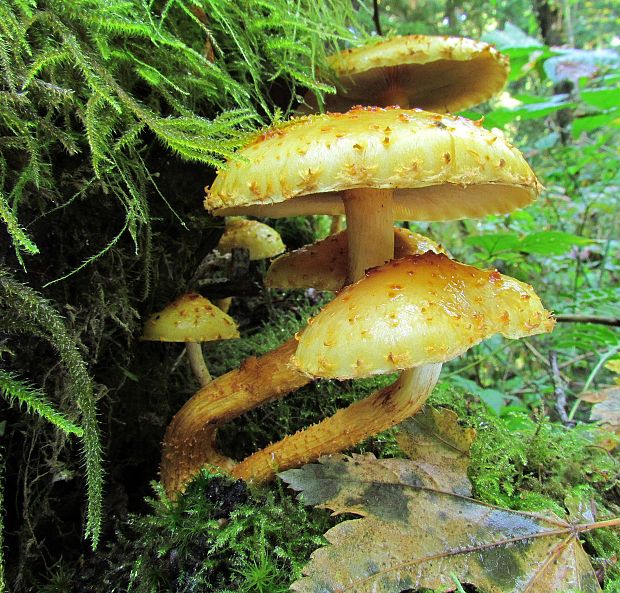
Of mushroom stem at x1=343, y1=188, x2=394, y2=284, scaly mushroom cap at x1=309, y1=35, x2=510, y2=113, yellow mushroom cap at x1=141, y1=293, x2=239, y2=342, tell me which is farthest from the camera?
yellow mushroom cap at x1=141, y1=293, x2=239, y2=342

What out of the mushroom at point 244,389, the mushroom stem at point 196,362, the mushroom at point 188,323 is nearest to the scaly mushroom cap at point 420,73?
the mushroom at point 244,389

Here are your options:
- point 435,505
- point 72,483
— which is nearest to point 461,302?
point 435,505

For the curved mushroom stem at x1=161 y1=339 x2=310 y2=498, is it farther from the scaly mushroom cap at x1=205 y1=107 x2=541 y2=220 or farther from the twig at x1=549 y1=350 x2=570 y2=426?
the twig at x1=549 y1=350 x2=570 y2=426

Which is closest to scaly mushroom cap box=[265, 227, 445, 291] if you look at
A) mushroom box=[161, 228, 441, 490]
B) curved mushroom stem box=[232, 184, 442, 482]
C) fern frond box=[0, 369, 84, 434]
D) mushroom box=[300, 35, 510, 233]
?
mushroom box=[161, 228, 441, 490]

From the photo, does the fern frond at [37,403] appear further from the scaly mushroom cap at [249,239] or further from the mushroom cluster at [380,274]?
the scaly mushroom cap at [249,239]

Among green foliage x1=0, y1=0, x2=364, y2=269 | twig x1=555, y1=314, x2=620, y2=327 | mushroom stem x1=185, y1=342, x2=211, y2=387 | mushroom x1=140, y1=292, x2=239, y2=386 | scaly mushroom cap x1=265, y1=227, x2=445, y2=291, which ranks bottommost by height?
twig x1=555, y1=314, x2=620, y2=327

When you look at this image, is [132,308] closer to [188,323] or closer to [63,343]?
[188,323]
